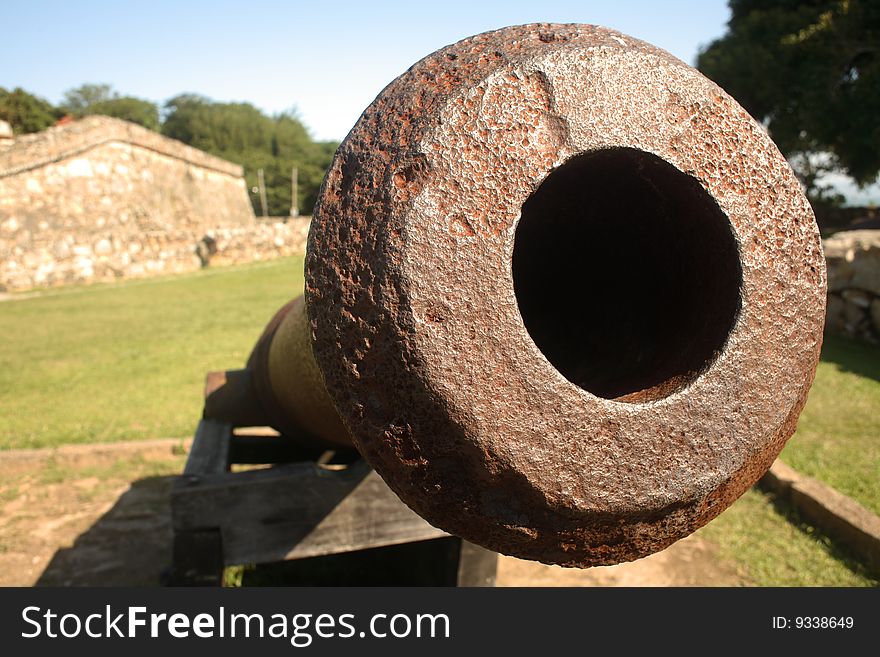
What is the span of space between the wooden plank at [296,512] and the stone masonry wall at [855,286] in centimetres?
742

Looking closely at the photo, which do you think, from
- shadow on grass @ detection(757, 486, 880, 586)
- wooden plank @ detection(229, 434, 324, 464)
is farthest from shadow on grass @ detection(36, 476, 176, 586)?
shadow on grass @ detection(757, 486, 880, 586)

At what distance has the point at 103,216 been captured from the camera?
738 inches

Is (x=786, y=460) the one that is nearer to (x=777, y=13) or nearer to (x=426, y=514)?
(x=426, y=514)

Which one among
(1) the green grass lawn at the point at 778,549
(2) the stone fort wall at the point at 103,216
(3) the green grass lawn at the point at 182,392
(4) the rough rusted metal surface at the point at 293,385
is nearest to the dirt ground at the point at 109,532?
(1) the green grass lawn at the point at 778,549

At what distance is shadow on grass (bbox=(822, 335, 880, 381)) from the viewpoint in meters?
6.88

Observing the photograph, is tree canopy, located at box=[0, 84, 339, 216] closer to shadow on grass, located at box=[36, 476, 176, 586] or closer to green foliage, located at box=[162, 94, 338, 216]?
green foliage, located at box=[162, 94, 338, 216]

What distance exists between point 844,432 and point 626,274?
173 inches

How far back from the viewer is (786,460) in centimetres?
474

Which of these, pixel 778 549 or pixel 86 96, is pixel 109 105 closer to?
pixel 86 96

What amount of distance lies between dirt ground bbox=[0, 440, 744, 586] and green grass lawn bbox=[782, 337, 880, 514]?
1225mm

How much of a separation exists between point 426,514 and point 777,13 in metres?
19.4

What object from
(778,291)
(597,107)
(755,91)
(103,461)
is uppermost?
(755,91)

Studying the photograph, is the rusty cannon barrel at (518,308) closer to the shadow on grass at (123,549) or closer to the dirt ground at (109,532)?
the dirt ground at (109,532)

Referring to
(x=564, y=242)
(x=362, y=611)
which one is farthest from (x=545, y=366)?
(x=362, y=611)
